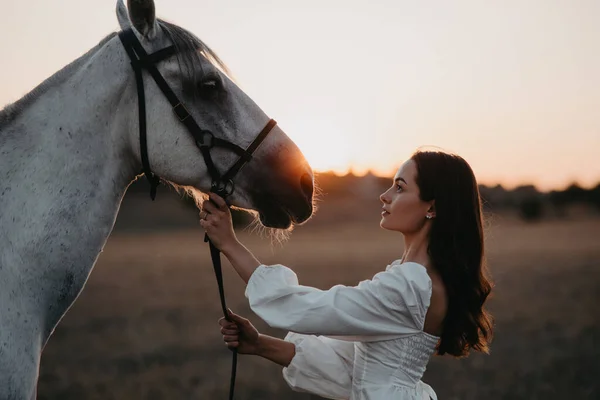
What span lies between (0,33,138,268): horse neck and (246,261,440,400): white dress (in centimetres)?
64

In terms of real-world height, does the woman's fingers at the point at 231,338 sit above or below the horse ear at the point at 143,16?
below

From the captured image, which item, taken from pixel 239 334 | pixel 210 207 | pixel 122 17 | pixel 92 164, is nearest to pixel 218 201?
pixel 210 207

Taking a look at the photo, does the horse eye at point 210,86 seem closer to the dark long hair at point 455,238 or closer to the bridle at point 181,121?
the bridle at point 181,121

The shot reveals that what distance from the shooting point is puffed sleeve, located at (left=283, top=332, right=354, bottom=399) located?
2.87m

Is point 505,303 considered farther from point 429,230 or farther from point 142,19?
point 142,19

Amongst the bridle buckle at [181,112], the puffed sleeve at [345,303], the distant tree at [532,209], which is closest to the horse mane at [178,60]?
the bridle buckle at [181,112]

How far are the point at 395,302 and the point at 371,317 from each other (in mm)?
112

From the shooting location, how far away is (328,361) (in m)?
2.89

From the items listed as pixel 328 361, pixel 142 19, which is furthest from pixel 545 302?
pixel 142 19

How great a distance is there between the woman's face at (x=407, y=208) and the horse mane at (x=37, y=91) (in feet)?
4.56

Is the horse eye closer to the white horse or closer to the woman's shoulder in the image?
the white horse

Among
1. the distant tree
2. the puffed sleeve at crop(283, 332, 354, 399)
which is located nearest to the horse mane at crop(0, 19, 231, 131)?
the puffed sleeve at crop(283, 332, 354, 399)

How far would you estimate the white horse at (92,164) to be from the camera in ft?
7.06

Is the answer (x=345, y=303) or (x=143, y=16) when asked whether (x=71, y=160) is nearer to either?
(x=143, y=16)
